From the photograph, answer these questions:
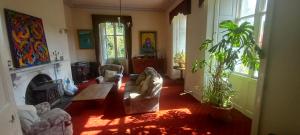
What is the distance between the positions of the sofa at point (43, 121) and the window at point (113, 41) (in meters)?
4.67

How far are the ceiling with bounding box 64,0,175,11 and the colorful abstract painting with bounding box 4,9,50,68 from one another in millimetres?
2456

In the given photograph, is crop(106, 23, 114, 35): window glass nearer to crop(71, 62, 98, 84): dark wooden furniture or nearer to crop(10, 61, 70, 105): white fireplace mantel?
Result: crop(71, 62, 98, 84): dark wooden furniture

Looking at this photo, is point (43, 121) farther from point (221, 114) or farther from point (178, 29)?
point (178, 29)

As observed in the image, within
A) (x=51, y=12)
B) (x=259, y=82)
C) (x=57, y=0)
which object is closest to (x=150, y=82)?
(x=259, y=82)

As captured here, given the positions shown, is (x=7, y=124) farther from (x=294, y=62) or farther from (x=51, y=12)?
(x=51, y=12)

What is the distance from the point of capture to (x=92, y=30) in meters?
6.14

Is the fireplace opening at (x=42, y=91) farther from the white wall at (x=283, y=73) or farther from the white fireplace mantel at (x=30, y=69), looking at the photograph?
the white wall at (x=283, y=73)

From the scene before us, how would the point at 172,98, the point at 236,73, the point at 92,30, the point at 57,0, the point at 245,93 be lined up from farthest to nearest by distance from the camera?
the point at 92,30 → the point at 57,0 → the point at 172,98 → the point at 236,73 → the point at 245,93

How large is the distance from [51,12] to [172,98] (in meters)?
4.09

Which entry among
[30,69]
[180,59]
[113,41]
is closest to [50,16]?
[30,69]

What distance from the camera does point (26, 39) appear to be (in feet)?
9.73

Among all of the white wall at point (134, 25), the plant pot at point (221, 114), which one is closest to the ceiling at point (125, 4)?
the white wall at point (134, 25)

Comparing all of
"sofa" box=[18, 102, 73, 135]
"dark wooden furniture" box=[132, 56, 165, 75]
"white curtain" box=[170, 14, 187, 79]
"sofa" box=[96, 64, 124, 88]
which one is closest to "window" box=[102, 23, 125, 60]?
"dark wooden furniture" box=[132, 56, 165, 75]

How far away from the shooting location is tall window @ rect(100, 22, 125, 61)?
6.47m
